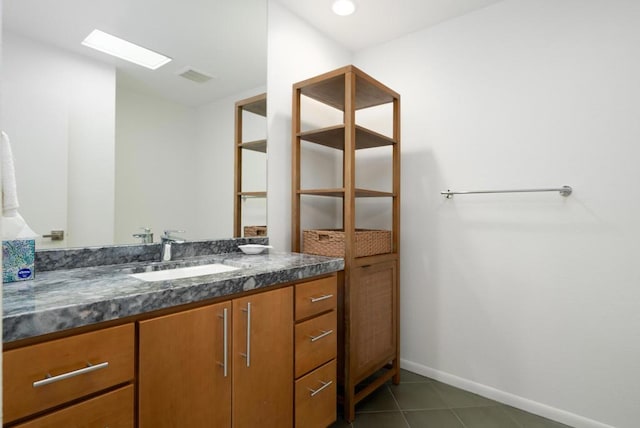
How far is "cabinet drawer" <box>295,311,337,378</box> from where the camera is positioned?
148 centimetres

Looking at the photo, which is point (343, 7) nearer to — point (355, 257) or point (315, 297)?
point (355, 257)

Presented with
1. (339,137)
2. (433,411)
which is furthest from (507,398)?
(339,137)

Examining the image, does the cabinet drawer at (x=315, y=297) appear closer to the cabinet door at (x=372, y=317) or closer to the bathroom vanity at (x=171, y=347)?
the bathroom vanity at (x=171, y=347)

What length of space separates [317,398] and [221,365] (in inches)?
24.2

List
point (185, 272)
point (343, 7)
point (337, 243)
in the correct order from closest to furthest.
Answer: point (185, 272) < point (337, 243) < point (343, 7)

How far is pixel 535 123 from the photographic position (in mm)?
1914

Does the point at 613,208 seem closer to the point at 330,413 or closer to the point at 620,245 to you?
the point at 620,245

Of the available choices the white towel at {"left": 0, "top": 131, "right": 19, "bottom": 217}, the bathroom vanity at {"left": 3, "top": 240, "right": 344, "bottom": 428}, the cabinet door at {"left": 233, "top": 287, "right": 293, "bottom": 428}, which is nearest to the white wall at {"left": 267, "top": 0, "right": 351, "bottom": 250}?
the bathroom vanity at {"left": 3, "top": 240, "right": 344, "bottom": 428}

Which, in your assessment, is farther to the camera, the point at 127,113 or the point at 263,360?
the point at 127,113

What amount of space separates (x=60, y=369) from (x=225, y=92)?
150cm

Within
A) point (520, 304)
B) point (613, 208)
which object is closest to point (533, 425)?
point (520, 304)

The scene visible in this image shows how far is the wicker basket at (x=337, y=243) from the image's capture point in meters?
1.88

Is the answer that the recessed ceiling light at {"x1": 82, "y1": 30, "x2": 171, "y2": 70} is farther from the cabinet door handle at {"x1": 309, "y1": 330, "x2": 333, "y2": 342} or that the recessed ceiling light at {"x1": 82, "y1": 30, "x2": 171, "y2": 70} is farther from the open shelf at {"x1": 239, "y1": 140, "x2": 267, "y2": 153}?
the cabinet door handle at {"x1": 309, "y1": 330, "x2": 333, "y2": 342}

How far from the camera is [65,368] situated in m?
0.84
